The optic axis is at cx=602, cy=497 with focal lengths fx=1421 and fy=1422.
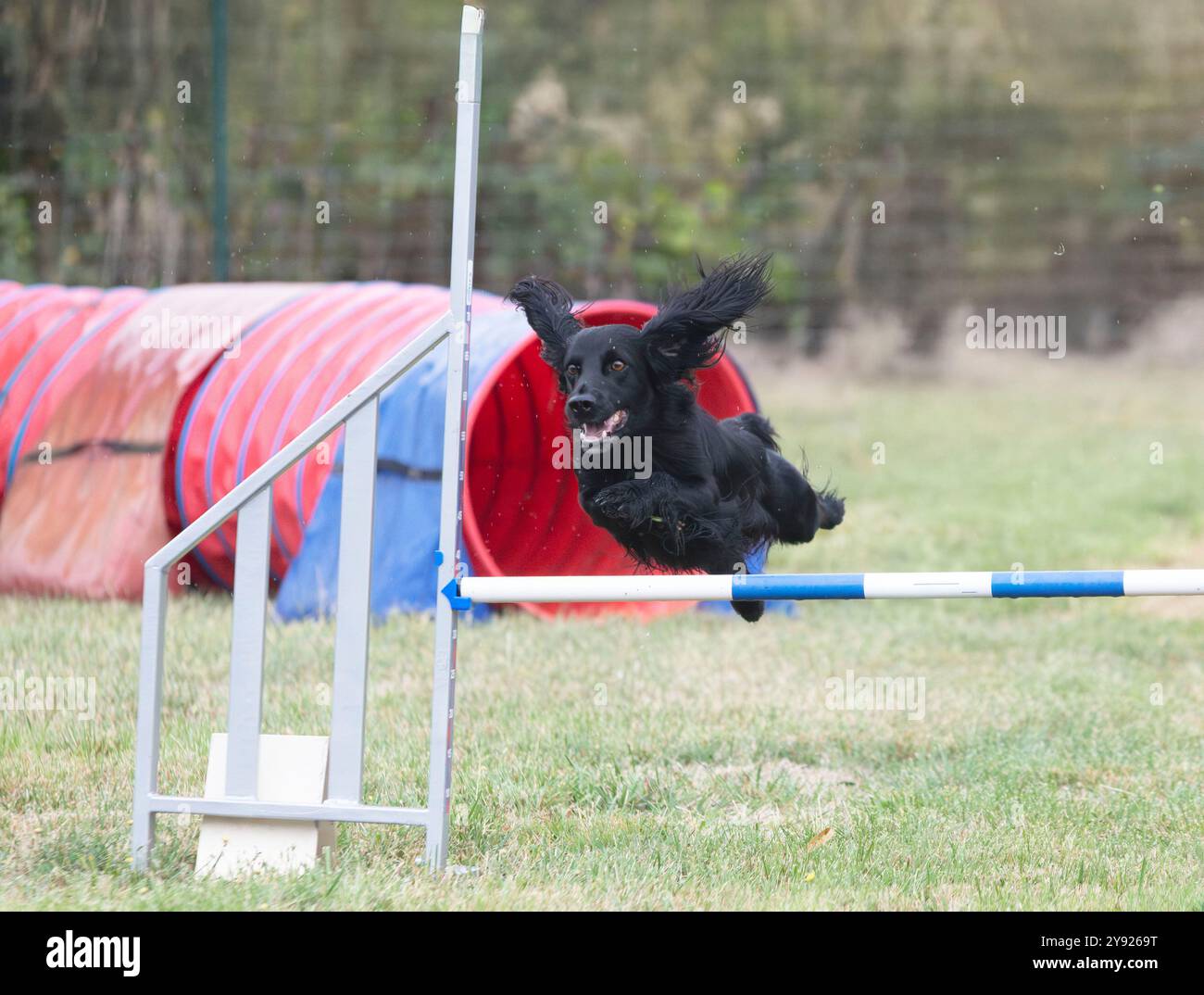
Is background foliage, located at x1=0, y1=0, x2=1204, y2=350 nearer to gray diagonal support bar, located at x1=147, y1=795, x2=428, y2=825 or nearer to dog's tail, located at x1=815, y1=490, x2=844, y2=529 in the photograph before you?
dog's tail, located at x1=815, y1=490, x2=844, y2=529

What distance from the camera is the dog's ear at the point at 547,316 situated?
2.70 meters

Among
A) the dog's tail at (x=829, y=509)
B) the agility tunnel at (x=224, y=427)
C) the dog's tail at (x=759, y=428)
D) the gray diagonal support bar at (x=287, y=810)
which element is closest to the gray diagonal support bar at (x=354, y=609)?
the gray diagonal support bar at (x=287, y=810)

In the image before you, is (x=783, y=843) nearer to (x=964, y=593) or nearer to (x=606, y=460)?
(x=964, y=593)

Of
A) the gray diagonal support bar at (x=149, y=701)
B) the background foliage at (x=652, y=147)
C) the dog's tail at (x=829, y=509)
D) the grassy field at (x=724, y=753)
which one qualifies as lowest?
the grassy field at (x=724, y=753)

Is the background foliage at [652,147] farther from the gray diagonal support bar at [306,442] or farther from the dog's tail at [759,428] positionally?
the gray diagonal support bar at [306,442]

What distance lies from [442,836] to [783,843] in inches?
26.9

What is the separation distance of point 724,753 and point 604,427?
1383 millimetres

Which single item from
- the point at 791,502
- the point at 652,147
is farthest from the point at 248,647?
the point at 652,147

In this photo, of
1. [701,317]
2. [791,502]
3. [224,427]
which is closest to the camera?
[701,317]

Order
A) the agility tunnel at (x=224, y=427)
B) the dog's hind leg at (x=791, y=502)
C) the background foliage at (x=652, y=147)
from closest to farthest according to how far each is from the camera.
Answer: the dog's hind leg at (x=791, y=502)
the agility tunnel at (x=224, y=427)
the background foliage at (x=652, y=147)

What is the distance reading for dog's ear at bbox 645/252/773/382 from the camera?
2.60 metres

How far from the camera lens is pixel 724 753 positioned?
3627mm

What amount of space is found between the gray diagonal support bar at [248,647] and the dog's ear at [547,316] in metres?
0.59

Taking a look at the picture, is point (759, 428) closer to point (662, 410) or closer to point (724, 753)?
point (662, 410)
